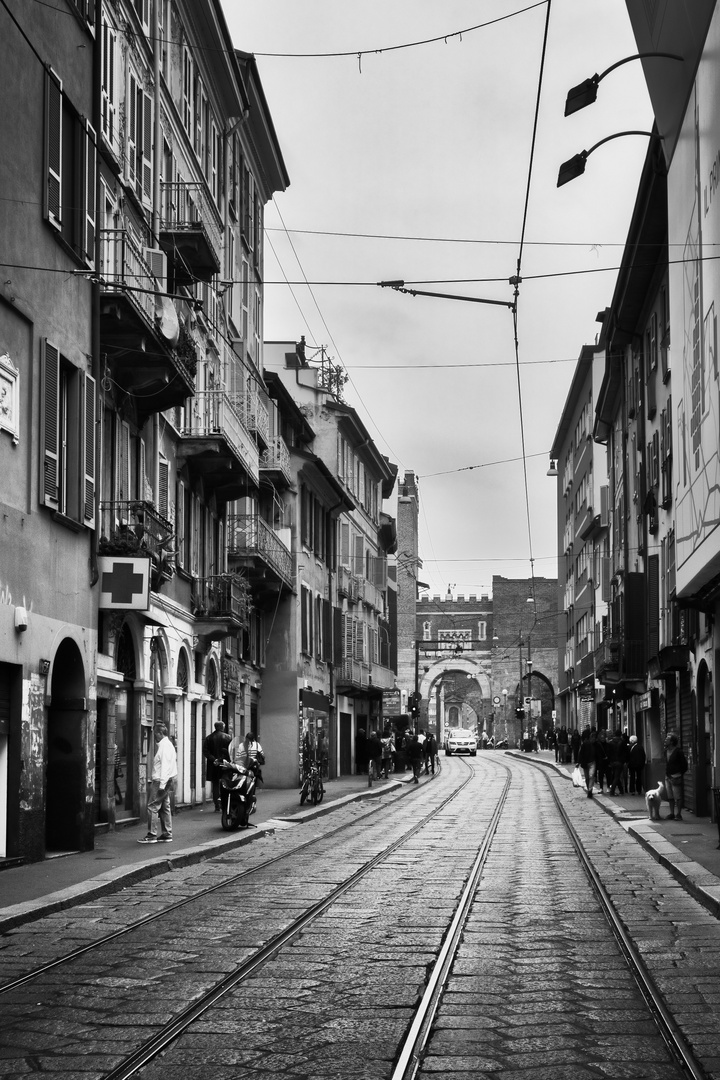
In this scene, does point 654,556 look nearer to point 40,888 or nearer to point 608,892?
point 608,892

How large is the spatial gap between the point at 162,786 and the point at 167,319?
7.44 meters

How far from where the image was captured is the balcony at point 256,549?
33875 millimetres

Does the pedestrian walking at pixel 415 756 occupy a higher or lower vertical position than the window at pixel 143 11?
lower

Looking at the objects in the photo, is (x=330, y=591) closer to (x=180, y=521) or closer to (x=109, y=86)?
(x=180, y=521)

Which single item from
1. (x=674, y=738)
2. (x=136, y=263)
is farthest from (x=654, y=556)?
(x=136, y=263)

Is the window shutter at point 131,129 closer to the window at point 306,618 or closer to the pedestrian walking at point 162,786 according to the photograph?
the pedestrian walking at point 162,786

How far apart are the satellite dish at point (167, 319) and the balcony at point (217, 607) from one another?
7.08 m

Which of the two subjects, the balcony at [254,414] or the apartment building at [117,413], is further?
the balcony at [254,414]

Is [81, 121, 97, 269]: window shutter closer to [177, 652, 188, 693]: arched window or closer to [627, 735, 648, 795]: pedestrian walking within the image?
[177, 652, 188, 693]: arched window

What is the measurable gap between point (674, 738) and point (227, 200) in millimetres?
16325

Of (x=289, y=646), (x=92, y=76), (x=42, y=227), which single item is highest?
(x=92, y=76)

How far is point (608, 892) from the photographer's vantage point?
14539 millimetres

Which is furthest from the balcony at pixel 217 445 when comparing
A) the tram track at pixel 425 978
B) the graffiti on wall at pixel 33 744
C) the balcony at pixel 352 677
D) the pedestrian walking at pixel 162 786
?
the balcony at pixel 352 677

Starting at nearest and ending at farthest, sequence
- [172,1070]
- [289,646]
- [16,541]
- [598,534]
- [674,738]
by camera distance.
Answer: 1. [172,1070]
2. [16,541]
3. [674,738]
4. [289,646]
5. [598,534]
